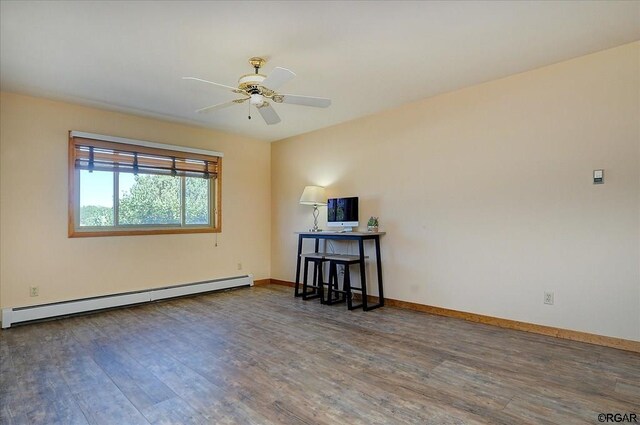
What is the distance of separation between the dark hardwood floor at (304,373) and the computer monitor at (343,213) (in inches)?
56.5

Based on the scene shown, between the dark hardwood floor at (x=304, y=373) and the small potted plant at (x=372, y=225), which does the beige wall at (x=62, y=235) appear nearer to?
the dark hardwood floor at (x=304, y=373)

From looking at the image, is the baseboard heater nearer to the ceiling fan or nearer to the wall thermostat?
the ceiling fan

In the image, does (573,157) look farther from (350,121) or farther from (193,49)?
(193,49)

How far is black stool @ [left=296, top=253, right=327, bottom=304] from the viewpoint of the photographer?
447cm

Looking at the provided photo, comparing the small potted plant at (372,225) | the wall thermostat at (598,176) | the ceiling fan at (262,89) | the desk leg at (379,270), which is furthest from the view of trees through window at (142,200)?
the wall thermostat at (598,176)

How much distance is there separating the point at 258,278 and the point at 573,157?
180 inches

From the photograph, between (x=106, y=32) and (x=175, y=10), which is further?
(x=106, y=32)

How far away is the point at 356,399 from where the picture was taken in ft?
6.80

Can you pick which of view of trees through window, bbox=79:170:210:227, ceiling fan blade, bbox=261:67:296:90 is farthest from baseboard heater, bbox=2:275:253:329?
ceiling fan blade, bbox=261:67:296:90

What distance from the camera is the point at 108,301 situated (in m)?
4.13

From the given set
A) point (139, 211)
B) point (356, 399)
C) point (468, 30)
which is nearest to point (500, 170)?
point (468, 30)

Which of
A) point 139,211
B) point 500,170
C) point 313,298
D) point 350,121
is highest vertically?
point 350,121

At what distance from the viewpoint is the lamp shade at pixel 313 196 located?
15.9 ft

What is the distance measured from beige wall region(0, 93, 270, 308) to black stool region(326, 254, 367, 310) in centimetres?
181
